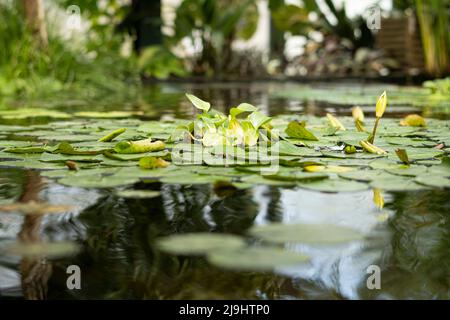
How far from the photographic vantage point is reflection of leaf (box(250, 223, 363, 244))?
0.88 metres

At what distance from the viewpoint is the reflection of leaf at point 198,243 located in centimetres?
83

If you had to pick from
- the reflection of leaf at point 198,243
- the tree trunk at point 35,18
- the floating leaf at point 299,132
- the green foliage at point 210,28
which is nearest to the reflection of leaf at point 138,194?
the reflection of leaf at point 198,243

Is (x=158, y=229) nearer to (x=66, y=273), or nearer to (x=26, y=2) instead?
(x=66, y=273)

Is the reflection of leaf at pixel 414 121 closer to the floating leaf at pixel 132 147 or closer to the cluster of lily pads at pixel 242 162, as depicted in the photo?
the cluster of lily pads at pixel 242 162

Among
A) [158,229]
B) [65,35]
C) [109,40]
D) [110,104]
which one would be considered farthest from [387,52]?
[158,229]

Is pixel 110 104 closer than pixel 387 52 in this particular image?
Yes

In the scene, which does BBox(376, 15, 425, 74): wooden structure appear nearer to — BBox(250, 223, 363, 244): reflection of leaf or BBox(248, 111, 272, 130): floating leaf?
BBox(248, 111, 272, 130): floating leaf

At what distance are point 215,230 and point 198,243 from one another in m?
0.08

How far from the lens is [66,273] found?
738mm

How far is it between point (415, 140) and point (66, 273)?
136 cm

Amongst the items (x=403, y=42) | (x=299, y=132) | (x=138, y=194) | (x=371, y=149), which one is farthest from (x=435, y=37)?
(x=138, y=194)

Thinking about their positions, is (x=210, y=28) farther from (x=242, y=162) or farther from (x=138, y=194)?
(x=138, y=194)

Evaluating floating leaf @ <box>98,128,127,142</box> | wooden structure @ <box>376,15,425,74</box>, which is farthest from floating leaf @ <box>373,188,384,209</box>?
wooden structure @ <box>376,15,425,74</box>

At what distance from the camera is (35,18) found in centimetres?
460
